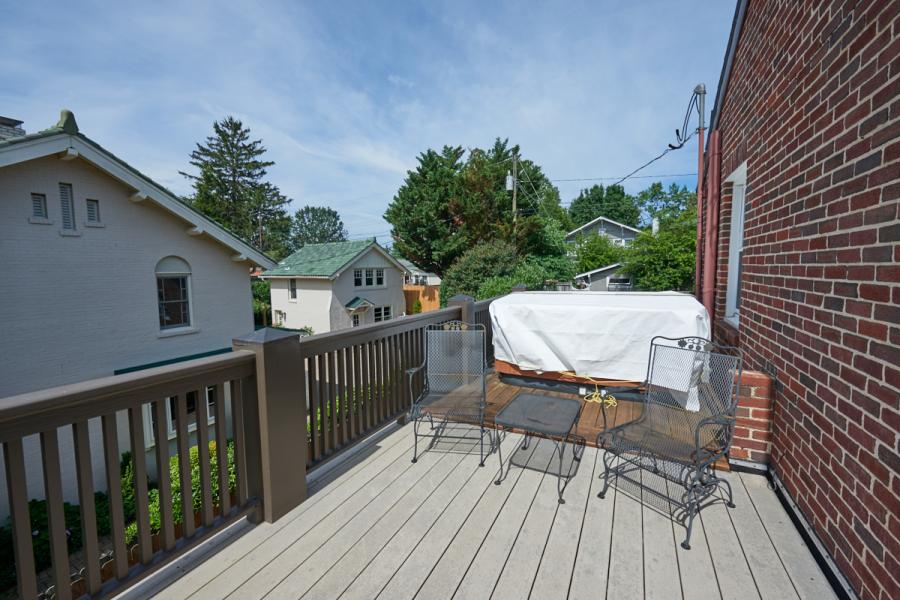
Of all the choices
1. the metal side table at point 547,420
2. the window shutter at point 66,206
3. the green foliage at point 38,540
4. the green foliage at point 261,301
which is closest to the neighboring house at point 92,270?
the window shutter at point 66,206

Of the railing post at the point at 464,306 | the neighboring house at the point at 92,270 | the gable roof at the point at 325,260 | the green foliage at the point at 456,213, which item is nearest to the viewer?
the railing post at the point at 464,306

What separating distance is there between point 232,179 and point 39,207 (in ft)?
96.7

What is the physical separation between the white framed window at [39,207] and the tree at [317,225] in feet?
216

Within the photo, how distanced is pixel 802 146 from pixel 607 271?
1670 cm

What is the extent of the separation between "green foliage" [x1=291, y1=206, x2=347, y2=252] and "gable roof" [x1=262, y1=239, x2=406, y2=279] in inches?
2049

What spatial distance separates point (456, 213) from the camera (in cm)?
2139

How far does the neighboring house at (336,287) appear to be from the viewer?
18.6m

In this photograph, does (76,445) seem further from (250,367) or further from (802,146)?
(802,146)

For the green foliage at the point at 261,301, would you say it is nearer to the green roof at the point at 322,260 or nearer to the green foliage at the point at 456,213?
the green roof at the point at 322,260

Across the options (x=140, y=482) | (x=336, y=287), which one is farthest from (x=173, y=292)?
(x=336, y=287)

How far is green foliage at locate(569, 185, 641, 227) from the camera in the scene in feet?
139

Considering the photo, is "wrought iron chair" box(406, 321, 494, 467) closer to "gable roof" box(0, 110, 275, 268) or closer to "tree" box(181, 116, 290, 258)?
"gable roof" box(0, 110, 275, 268)

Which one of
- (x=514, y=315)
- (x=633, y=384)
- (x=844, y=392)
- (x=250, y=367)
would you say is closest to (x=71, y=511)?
(x=250, y=367)

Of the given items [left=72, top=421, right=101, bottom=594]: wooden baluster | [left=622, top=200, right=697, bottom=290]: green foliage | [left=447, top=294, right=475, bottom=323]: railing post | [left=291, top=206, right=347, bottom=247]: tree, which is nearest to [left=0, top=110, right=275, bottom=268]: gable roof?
[left=447, top=294, right=475, bottom=323]: railing post
